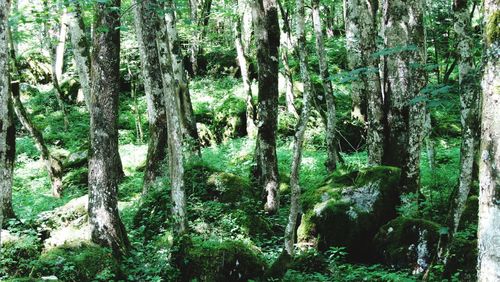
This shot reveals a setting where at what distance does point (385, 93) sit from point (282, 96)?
1189 cm

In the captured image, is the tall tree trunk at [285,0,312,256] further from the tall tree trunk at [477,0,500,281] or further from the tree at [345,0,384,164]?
the tall tree trunk at [477,0,500,281]

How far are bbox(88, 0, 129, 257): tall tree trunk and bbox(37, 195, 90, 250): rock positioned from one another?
508 millimetres

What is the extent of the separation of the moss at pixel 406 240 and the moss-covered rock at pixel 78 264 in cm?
467

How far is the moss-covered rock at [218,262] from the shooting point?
7707mm

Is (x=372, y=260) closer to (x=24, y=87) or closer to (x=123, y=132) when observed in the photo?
(x=123, y=132)

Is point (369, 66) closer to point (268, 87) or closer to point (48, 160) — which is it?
point (268, 87)

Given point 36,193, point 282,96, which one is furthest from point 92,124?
point 282,96

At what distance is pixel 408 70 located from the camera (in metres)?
8.23

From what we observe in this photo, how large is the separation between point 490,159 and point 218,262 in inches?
206

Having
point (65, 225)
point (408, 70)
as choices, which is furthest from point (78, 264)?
point (408, 70)

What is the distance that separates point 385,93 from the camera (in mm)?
9125

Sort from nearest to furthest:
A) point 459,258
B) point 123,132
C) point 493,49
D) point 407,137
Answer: point 493,49 < point 459,258 < point 407,137 < point 123,132

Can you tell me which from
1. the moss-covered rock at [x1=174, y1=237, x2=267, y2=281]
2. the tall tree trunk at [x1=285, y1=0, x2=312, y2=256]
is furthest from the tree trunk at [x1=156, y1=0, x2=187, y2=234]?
the tall tree trunk at [x1=285, y1=0, x2=312, y2=256]

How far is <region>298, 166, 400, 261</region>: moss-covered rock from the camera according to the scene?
8.69 metres
